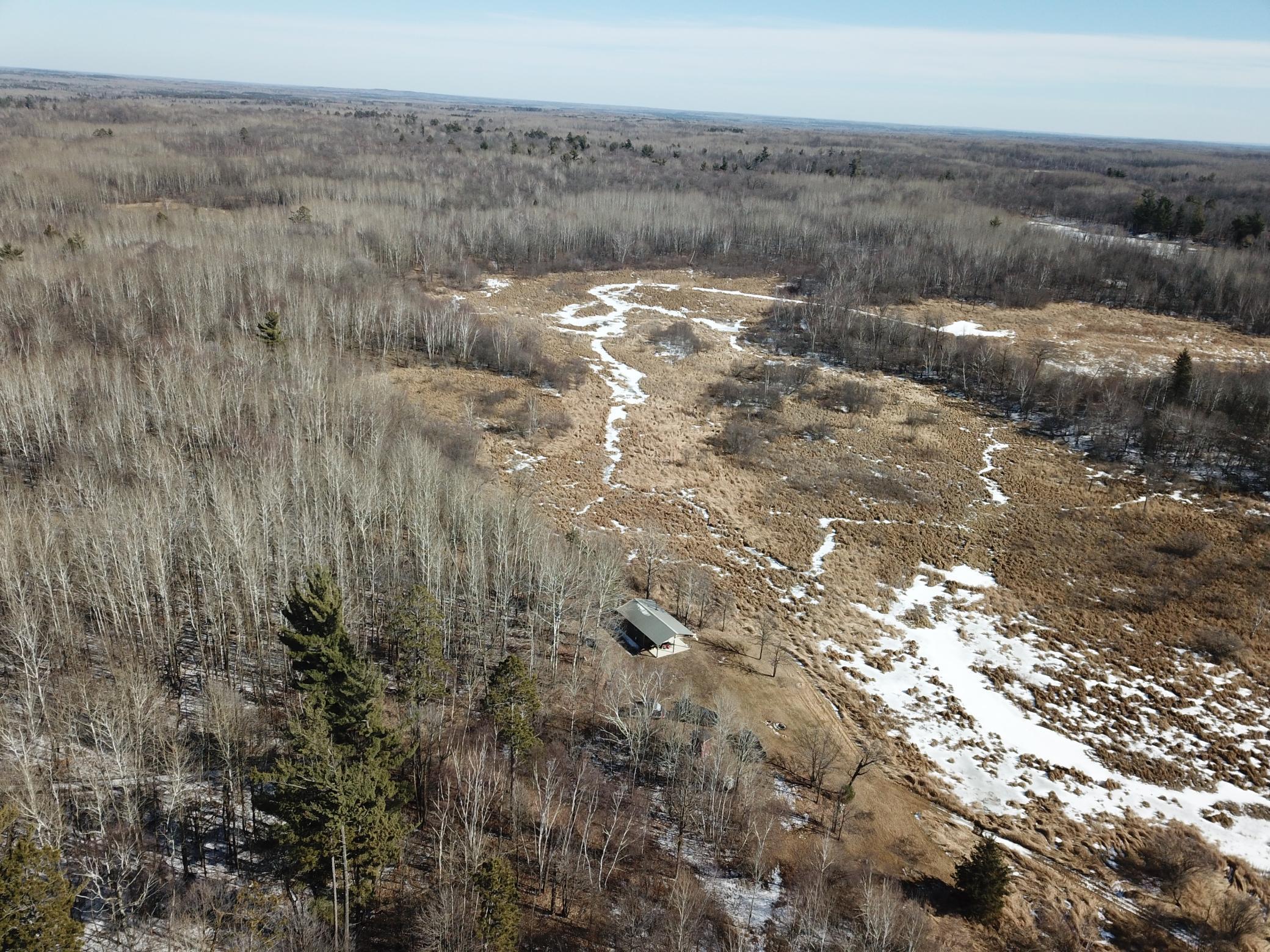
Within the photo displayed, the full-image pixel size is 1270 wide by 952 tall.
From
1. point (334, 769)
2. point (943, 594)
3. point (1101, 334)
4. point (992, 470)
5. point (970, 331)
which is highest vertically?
point (1101, 334)

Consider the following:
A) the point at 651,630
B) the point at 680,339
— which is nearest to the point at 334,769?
the point at 651,630

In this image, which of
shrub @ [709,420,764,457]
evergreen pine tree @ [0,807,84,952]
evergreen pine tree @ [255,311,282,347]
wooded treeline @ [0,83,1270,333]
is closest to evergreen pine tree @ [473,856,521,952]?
evergreen pine tree @ [0,807,84,952]

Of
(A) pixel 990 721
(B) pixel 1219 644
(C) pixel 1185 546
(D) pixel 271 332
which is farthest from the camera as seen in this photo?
(D) pixel 271 332

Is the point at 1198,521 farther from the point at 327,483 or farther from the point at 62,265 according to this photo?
the point at 62,265

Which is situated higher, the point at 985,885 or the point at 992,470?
the point at 992,470

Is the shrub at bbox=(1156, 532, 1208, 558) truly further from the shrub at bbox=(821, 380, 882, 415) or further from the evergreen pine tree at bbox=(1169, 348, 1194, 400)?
the shrub at bbox=(821, 380, 882, 415)

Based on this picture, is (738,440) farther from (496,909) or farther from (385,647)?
(496,909)

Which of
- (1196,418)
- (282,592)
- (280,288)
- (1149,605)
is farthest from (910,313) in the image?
(282,592)
